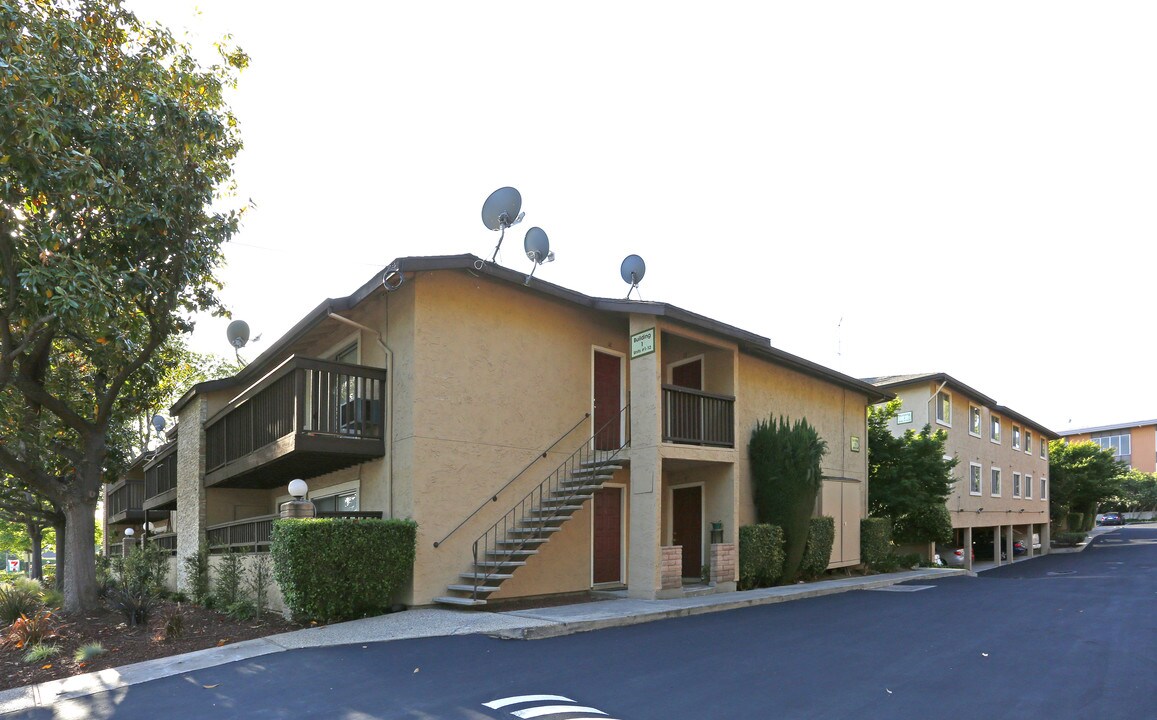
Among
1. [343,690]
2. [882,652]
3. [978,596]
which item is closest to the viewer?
[343,690]

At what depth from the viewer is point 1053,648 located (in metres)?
9.51

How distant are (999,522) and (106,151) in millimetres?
34423

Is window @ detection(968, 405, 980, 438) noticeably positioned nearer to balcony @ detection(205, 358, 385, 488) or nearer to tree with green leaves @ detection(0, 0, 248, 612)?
balcony @ detection(205, 358, 385, 488)

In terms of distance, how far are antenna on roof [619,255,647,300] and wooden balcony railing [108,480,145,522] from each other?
1818cm

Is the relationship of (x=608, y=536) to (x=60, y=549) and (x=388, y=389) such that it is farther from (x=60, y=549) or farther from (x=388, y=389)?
(x=60, y=549)

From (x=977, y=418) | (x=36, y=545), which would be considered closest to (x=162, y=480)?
(x=36, y=545)

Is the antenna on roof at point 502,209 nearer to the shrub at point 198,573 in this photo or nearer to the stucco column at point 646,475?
the stucco column at point 646,475

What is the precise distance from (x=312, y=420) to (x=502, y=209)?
4.43 m

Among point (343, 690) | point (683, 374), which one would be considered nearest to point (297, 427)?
point (343, 690)

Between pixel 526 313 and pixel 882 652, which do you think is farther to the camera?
pixel 526 313

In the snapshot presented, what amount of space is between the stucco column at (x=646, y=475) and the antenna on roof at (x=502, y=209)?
9.87ft

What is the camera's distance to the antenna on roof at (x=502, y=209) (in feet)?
41.2

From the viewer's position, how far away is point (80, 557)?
47.5 ft

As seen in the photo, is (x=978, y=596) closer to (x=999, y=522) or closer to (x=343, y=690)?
(x=343, y=690)
